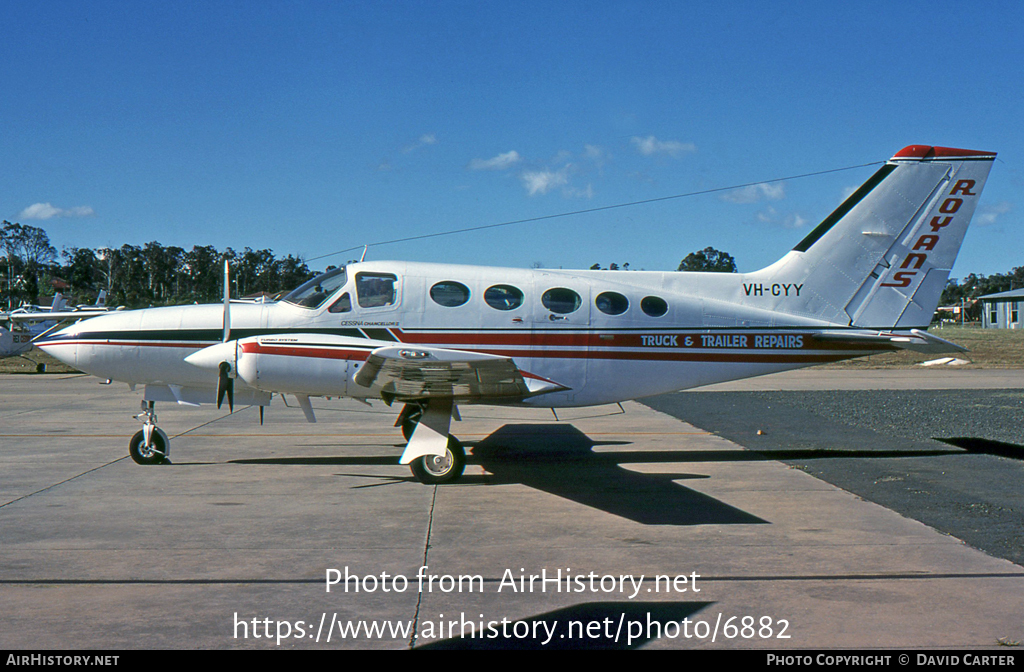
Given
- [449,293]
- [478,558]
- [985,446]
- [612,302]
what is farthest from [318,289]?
[985,446]

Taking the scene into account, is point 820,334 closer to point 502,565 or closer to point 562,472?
point 562,472

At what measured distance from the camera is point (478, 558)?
6504mm

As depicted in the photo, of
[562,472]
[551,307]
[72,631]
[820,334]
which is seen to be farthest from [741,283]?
[72,631]

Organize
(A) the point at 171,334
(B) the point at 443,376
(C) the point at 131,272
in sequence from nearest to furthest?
(B) the point at 443,376 < (A) the point at 171,334 < (C) the point at 131,272

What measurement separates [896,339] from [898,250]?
4.69ft

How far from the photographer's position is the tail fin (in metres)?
11.7

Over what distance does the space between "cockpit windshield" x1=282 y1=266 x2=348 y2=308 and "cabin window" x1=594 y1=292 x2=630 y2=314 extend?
141 inches

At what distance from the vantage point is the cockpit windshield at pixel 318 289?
34.3ft

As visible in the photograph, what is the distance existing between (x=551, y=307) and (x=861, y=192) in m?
5.35

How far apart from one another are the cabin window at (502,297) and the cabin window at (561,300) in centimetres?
37

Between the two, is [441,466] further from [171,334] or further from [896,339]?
[896,339]

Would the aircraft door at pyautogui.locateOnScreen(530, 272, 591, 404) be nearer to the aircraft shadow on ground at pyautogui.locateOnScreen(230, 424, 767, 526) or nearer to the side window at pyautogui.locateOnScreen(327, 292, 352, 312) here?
the aircraft shadow on ground at pyautogui.locateOnScreen(230, 424, 767, 526)

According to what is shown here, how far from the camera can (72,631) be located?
15.8 feet

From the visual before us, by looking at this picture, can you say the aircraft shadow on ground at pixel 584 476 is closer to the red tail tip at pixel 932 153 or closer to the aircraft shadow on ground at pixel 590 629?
the aircraft shadow on ground at pixel 590 629
